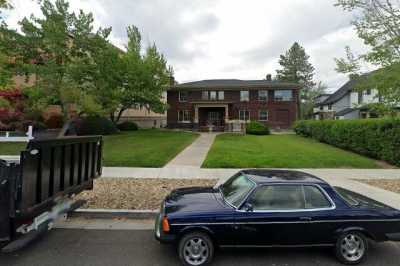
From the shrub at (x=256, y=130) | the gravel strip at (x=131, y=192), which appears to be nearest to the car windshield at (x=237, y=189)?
the gravel strip at (x=131, y=192)

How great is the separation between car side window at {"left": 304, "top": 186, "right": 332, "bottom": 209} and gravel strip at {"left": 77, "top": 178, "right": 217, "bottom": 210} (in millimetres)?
3484

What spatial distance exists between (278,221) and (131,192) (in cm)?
490

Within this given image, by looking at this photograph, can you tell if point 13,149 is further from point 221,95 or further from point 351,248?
point 221,95

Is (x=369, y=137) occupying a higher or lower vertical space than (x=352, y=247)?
higher

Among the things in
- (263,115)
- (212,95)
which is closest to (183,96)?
(212,95)

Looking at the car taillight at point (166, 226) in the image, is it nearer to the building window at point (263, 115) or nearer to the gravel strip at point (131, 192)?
the gravel strip at point (131, 192)

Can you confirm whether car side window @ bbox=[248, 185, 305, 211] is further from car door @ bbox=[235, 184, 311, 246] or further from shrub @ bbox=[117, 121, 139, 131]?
shrub @ bbox=[117, 121, 139, 131]

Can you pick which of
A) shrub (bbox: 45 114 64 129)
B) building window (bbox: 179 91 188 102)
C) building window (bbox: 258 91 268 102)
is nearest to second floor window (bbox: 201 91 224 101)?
building window (bbox: 179 91 188 102)

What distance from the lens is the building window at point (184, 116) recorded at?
142 ft

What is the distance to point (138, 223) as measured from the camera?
19.9 ft

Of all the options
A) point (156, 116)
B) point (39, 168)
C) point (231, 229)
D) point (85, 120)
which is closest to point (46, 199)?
point (39, 168)

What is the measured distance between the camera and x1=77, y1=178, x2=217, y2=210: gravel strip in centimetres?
695

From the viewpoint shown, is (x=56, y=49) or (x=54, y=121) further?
(x=54, y=121)

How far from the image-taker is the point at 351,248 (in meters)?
4.38
